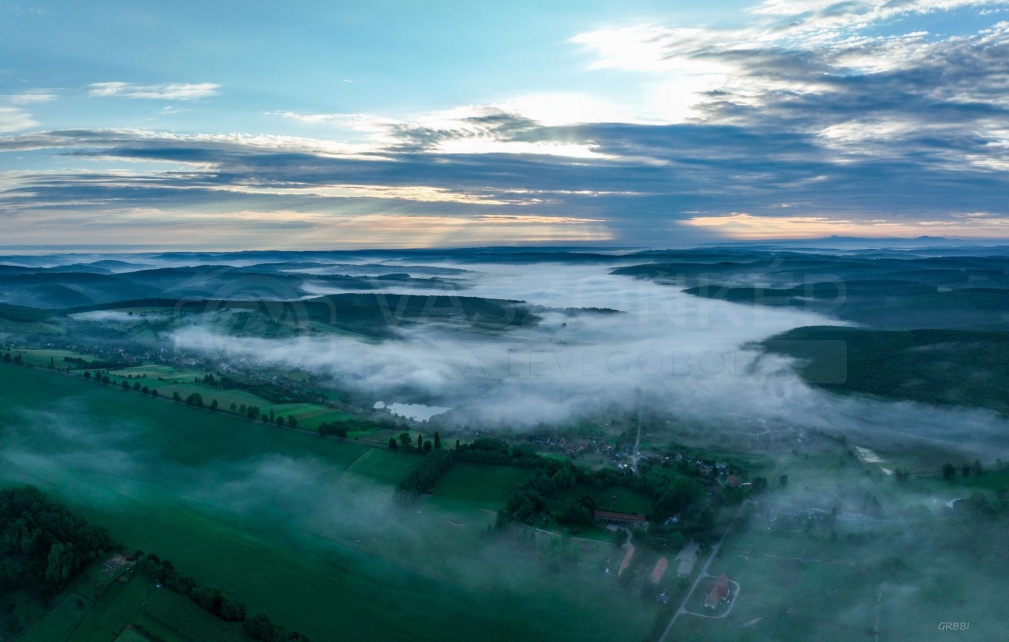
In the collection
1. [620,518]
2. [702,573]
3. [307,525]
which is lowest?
[307,525]

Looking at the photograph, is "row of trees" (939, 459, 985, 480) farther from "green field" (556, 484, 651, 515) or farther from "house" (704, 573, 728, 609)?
"house" (704, 573, 728, 609)

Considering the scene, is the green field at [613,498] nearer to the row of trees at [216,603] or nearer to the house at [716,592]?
the house at [716,592]

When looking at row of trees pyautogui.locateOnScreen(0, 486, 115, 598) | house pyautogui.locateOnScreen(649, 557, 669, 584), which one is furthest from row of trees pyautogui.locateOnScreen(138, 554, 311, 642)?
house pyautogui.locateOnScreen(649, 557, 669, 584)

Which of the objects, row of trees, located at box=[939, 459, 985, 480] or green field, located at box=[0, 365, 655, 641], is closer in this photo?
green field, located at box=[0, 365, 655, 641]

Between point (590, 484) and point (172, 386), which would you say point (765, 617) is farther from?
point (172, 386)

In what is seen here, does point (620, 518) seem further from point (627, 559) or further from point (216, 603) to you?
point (216, 603)

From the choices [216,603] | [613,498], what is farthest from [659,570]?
[216,603]
